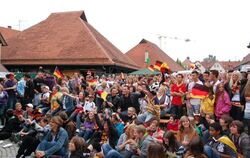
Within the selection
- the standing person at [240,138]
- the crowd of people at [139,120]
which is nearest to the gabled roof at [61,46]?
the crowd of people at [139,120]

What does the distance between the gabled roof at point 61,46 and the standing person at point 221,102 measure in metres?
19.0

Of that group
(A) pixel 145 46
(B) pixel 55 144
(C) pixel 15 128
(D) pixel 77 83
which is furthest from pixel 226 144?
(A) pixel 145 46

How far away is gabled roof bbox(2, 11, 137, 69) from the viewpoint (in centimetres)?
2880

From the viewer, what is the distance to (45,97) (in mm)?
13180

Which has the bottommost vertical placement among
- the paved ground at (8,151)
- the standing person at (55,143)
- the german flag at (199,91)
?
the paved ground at (8,151)

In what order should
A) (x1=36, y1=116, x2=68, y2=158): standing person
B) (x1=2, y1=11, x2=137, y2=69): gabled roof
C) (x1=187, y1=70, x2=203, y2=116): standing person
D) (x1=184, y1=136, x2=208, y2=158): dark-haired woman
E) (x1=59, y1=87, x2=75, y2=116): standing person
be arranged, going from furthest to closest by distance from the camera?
(x1=2, y1=11, x2=137, y2=69): gabled roof, (x1=59, y1=87, x2=75, y2=116): standing person, (x1=187, y1=70, x2=203, y2=116): standing person, (x1=36, y1=116, x2=68, y2=158): standing person, (x1=184, y1=136, x2=208, y2=158): dark-haired woman

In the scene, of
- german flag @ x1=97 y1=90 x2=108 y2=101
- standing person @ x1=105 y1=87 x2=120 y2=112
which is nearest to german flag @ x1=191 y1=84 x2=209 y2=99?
standing person @ x1=105 y1=87 x2=120 y2=112

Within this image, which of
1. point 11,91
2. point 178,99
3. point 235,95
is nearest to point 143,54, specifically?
point 11,91

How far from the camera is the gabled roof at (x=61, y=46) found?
28797mm

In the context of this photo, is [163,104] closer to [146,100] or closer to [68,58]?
[146,100]

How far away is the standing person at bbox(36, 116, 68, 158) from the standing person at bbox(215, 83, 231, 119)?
3.67m

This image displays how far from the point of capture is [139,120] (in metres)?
9.32

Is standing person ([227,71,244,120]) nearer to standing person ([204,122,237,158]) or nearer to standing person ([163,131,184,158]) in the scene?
standing person ([204,122,237,158])

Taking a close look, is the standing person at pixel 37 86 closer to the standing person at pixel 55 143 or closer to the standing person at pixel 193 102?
the standing person at pixel 55 143
